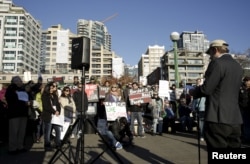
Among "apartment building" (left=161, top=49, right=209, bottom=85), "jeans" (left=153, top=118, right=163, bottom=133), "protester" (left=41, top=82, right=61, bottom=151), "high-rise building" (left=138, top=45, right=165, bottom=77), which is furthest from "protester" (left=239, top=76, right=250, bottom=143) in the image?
"high-rise building" (left=138, top=45, right=165, bottom=77)

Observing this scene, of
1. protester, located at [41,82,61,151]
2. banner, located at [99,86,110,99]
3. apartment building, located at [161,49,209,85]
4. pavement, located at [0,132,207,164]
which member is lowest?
pavement, located at [0,132,207,164]

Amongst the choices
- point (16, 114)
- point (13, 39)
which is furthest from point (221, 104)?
→ point (13, 39)

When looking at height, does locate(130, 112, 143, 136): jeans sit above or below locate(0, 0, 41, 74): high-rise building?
below

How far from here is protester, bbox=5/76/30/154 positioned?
292 inches

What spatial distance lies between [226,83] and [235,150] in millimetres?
1257

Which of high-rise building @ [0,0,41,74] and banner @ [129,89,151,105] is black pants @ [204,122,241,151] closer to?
banner @ [129,89,151,105]

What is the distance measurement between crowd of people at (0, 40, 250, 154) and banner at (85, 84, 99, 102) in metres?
0.20

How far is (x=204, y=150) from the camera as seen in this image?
762 centimetres

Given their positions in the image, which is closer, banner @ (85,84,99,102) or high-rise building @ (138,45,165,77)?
banner @ (85,84,99,102)

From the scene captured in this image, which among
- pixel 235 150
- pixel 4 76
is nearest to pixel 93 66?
pixel 4 76

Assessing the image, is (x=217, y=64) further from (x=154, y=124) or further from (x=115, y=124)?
(x=154, y=124)

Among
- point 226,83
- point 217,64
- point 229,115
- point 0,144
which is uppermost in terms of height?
point 217,64

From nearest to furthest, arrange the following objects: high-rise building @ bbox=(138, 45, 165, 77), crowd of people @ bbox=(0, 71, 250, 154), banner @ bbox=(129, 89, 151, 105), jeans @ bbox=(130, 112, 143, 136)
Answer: crowd of people @ bbox=(0, 71, 250, 154)
jeans @ bbox=(130, 112, 143, 136)
banner @ bbox=(129, 89, 151, 105)
high-rise building @ bbox=(138, 45, 165, 77)

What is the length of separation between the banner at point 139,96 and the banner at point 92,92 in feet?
5.63
